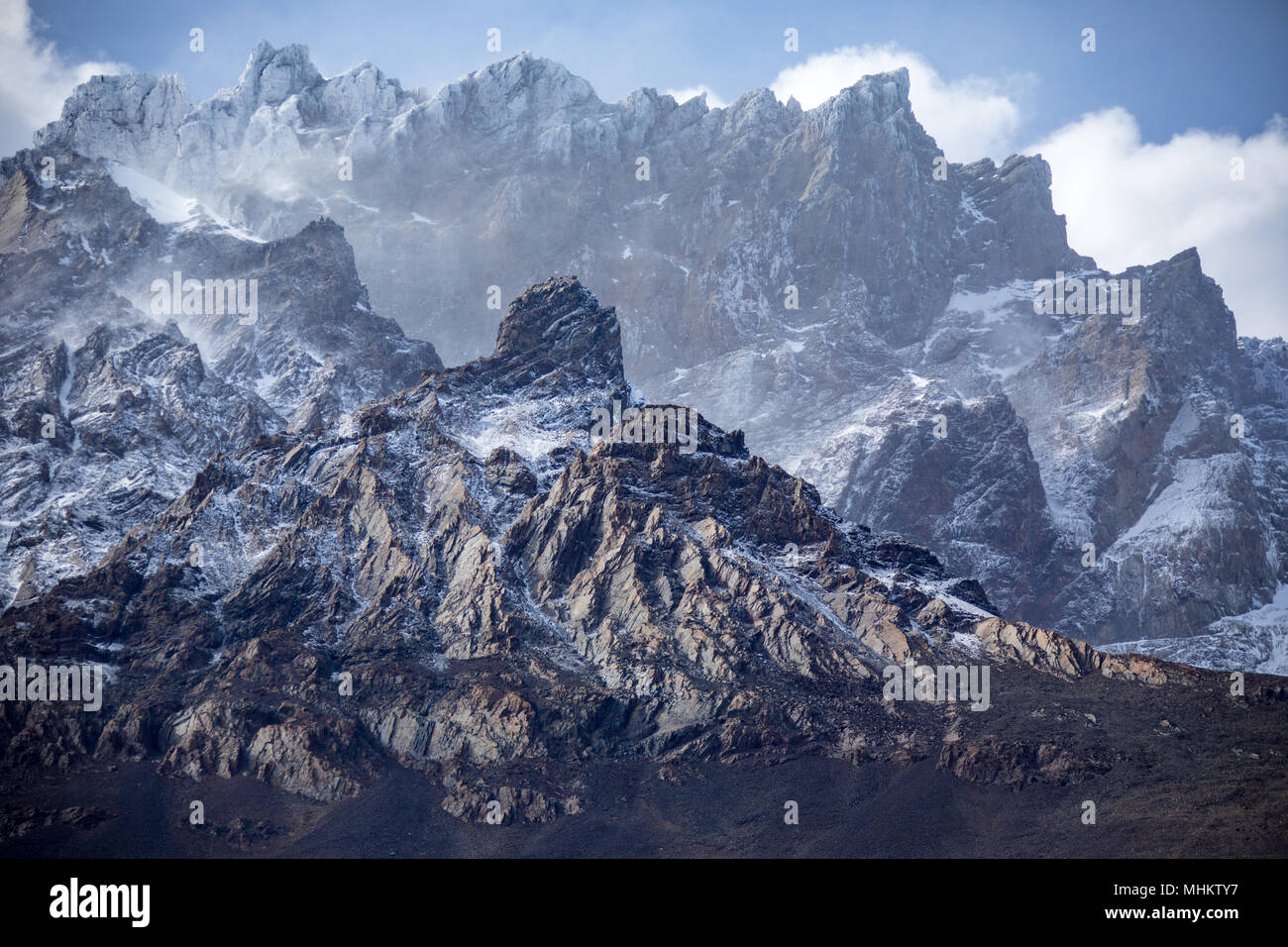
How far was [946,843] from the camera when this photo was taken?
199125 mm
